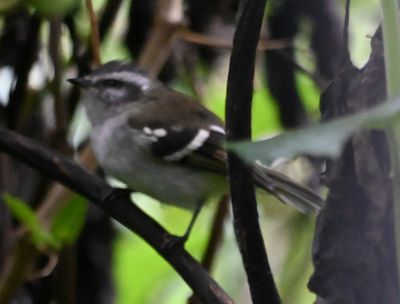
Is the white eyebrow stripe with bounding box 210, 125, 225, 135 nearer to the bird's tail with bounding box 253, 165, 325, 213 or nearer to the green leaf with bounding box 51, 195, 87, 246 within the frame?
the bird's tail with bounding box 253, 165, 325, 213

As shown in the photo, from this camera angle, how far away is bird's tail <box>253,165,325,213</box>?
67.6 inches

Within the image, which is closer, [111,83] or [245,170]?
[245,170]

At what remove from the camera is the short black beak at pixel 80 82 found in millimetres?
1803

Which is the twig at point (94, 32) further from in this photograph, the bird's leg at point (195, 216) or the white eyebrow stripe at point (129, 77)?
the bird's leg at point (195, 216)

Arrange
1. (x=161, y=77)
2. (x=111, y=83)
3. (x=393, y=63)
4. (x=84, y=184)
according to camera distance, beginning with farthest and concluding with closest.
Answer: (x=111, y=83) → (x=161, y=77) → (x=84, y=184) → (x=393, y=63)

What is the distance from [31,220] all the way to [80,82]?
594 millimetres

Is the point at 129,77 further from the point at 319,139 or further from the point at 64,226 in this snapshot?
the point at 319,139

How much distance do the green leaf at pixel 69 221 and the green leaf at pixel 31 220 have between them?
16mm

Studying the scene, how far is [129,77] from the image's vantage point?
2.16 m

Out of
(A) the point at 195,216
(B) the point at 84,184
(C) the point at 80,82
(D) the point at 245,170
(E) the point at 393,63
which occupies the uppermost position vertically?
(E) the point at 393,63

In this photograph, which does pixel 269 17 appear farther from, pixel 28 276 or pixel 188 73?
pixel 28 276

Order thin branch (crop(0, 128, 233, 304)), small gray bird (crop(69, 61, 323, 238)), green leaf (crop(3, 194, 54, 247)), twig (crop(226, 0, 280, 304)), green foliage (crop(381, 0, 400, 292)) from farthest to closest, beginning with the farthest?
1. small gray bird (crop(69, 61, 323, 238))
2. green leaf (crop(3, 194, 54, 247))
3. thin branch (crop(0, 128, 233, 304))
4. twig (crop(226, 0, 280, 304))
5. green foliage (crop(381, 0, 400, 292))

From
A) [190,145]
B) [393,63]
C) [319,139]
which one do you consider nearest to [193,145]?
[190,145]

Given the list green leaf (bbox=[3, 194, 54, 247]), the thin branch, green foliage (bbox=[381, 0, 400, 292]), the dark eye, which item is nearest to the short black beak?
the dark eye
